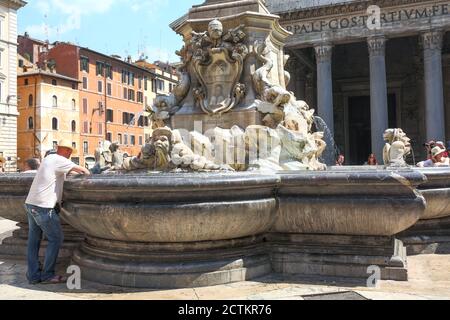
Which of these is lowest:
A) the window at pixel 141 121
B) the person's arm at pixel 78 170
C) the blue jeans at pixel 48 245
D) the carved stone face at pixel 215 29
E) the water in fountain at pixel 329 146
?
the blue jeans at pixel 48 245

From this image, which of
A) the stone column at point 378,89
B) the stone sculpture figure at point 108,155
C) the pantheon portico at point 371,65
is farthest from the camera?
the stone column at point 378,89

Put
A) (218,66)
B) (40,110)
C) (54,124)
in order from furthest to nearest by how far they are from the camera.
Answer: (54,124) < (40,110) < (218,66)

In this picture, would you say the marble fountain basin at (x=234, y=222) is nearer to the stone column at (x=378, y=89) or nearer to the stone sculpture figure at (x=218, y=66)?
the stone sculpture figure at (x=218, y=66)

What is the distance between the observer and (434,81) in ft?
97.3

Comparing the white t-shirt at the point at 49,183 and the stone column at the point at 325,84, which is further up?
the stone column at the point at 325,84

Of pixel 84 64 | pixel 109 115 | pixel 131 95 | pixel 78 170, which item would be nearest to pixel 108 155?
pixel 78 170

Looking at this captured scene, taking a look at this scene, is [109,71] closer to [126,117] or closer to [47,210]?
[126,117]

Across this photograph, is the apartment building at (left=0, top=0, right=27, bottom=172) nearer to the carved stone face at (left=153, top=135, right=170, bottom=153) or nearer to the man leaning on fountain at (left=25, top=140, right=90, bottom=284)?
the carved stone face at (left=153, top=135, right=170, bottom=153)

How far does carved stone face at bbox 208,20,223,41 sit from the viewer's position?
763cm

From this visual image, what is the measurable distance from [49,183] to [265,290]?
2.42 m

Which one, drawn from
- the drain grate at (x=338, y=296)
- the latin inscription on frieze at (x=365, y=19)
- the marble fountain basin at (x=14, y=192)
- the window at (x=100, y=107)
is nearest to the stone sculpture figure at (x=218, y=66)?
the marble fountain basin at (x=14, y=192)

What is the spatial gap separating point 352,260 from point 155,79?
212 feet

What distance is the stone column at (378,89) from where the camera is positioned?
3033 cm

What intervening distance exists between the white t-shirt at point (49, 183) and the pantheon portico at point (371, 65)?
2718cm
